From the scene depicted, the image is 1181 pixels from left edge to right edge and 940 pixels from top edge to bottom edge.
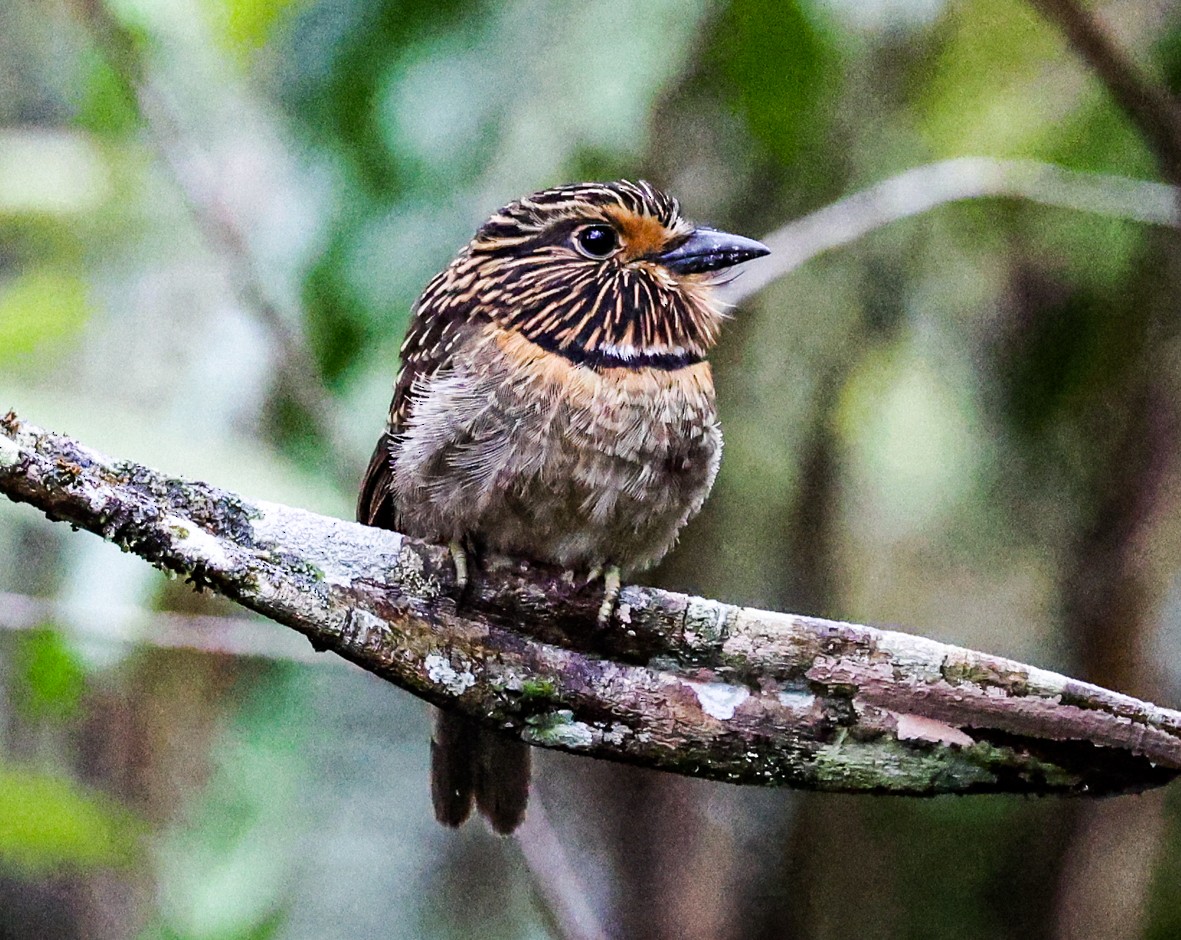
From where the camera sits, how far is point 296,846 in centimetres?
332

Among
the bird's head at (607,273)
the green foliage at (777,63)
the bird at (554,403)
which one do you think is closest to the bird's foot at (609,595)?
the bird at (554,403)

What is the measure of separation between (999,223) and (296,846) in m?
2.20

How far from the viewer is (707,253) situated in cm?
193

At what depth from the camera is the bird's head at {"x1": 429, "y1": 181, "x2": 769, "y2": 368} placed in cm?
186

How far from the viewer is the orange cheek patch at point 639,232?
6.30ft

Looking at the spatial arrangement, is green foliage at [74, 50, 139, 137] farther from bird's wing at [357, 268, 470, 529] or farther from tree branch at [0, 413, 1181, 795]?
tree branch at [0, 413, 1181, 795]

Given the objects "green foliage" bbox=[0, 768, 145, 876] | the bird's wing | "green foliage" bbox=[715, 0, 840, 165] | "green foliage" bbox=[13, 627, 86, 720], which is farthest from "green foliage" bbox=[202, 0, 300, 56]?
"green foliage" bbox=[0, 768, 145, 876]

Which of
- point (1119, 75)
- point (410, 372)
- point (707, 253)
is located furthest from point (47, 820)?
point (1119, 75)

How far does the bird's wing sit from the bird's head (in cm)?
4

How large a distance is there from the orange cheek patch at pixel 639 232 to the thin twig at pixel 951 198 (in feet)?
1.82

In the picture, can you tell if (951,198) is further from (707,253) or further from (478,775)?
(478,775)

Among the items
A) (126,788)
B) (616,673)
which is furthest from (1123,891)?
(126,788)

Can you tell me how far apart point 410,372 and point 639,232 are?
0.37 metres

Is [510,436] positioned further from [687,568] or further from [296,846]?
[296,846]
